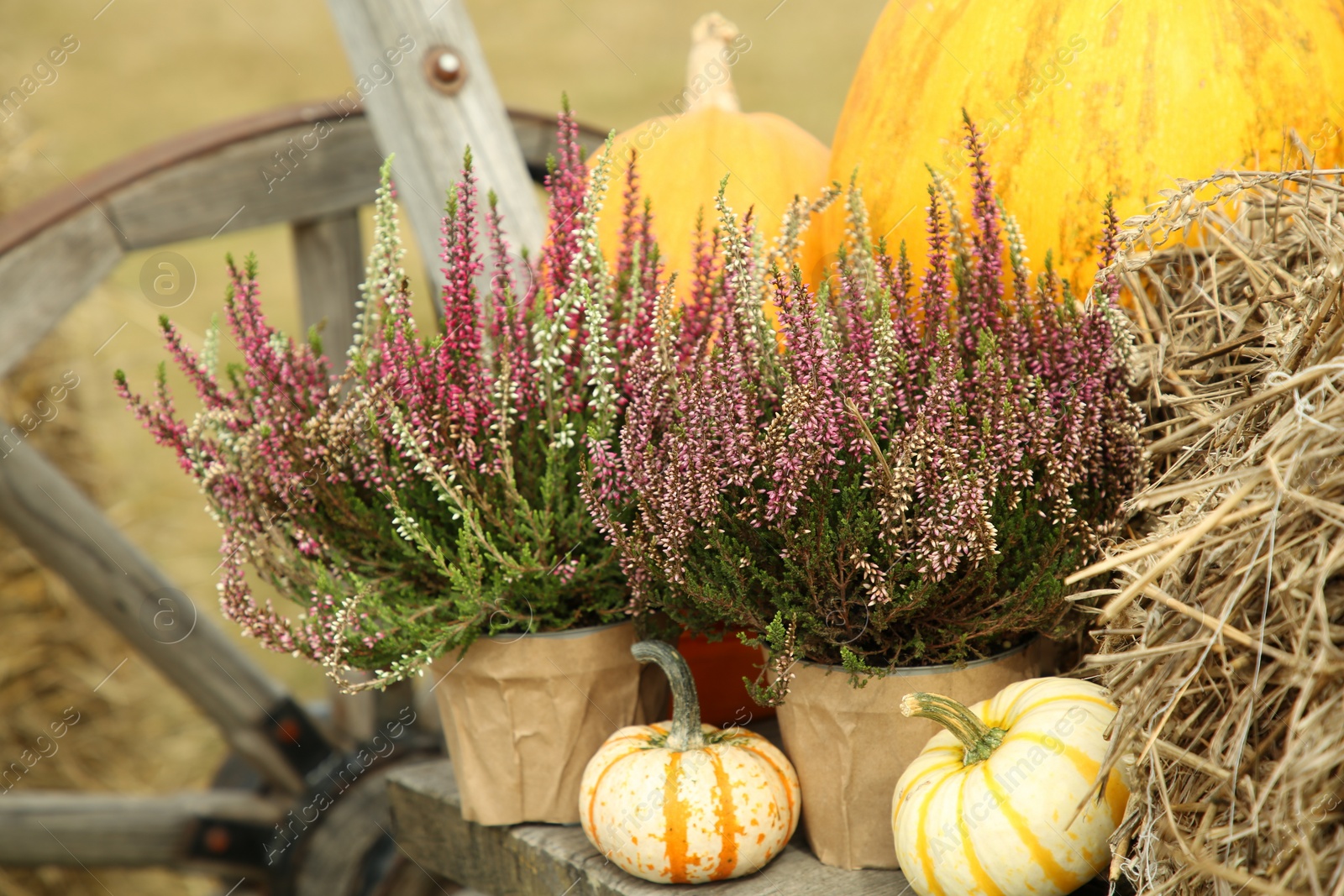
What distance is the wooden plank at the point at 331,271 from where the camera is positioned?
2023mm

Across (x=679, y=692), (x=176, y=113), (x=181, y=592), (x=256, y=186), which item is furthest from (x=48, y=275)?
(x=176, y=113)

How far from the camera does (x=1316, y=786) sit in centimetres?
61

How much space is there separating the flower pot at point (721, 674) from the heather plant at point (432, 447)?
165 mm

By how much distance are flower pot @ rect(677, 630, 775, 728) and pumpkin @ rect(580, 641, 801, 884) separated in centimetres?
19

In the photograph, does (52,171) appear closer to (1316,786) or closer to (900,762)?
(900,762)

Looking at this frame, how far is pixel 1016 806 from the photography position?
0.82m

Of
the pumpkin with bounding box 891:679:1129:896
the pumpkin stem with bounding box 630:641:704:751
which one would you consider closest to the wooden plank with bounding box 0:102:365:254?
the pumpkin stem with bounding box 630:641:704:751

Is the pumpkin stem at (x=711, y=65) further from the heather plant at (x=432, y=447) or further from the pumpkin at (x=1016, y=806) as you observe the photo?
the pumpkin at (x=1016, y=806)

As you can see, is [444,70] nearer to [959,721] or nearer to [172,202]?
[172,202]

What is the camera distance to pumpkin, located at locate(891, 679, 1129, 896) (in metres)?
0.82

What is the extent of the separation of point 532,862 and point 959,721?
49cm

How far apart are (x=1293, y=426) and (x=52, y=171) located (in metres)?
3.19

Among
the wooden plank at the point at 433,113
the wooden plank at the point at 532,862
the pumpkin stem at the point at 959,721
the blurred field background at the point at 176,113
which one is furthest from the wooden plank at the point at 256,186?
the pumpkin stem at the point at 959,721

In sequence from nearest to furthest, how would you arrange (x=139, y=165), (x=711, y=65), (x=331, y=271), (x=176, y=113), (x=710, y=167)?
(x=710, y=167), (x=711, y=65), (x=139, y=165), (x=331, y=271), (x=176, y=113)
